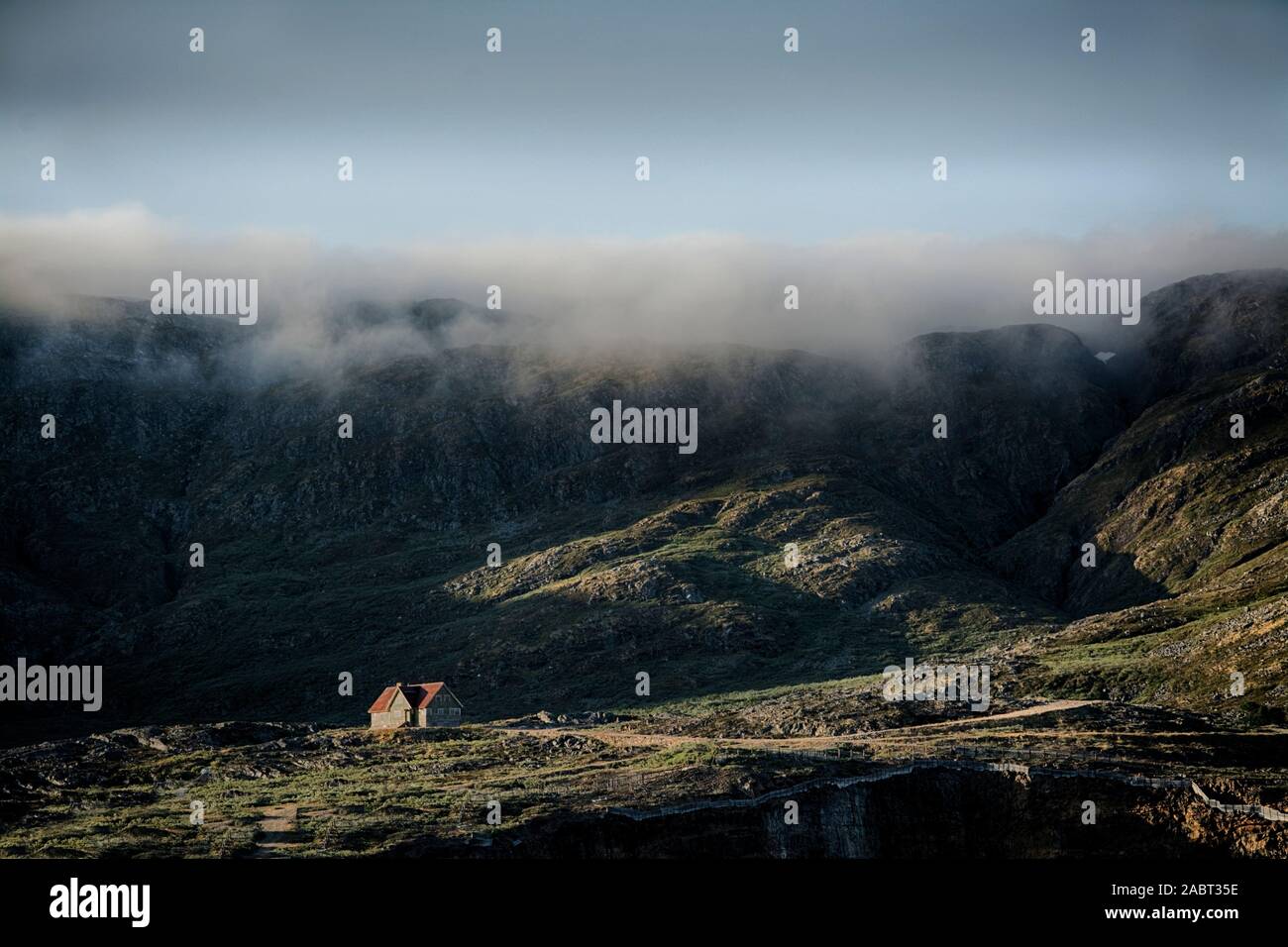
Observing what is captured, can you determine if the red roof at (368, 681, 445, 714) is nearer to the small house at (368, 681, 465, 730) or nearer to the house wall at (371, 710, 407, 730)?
the small house at (368, 681, 465, 730)

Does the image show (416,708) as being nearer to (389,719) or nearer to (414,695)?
(414,695)

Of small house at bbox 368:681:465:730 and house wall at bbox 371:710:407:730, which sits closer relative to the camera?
small house at bbox 368:681:465:730

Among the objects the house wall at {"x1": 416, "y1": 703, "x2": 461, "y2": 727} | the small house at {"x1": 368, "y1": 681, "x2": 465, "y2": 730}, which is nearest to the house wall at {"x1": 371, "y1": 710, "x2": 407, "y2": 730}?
the small house at {"x1": 368, "y1": 681, "x2": 465, "y2": 730}

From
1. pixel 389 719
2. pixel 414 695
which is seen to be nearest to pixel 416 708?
pixel 414 695

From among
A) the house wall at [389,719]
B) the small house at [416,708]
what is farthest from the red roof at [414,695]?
the house wall at [389,719]

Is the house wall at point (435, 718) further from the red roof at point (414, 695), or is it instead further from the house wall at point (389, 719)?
the house wall at point (389, 719)
